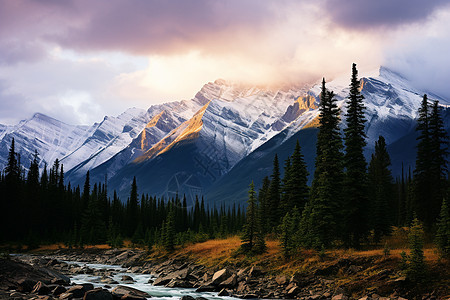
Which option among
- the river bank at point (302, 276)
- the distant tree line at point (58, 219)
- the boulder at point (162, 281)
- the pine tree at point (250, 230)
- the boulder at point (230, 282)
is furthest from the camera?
the distant tree line at point (58, 219)

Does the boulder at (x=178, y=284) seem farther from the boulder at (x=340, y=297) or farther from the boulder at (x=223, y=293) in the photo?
the boulder at (x=340, y=297)

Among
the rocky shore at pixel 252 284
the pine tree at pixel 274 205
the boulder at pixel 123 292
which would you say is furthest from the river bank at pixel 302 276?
the pine tree at pixel 274 205

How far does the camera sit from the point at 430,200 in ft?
178

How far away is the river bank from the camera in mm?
34094

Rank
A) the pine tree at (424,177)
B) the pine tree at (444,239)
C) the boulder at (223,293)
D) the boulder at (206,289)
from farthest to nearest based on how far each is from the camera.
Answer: the pine tree at (424,177) → the boulder at (206,289) → the boulder at (223,293) → the pine tree at (444,239)

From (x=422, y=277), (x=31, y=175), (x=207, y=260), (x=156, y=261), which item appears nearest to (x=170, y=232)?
(x=156, y=261)

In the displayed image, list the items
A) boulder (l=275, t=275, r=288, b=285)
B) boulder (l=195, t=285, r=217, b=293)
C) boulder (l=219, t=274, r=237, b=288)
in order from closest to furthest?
boulder (l=275, t=275, r=288, b=285)
boulder (l=219, t=274, r=237, b=288)
boulder (l=195, t=285, r=217, b=293)

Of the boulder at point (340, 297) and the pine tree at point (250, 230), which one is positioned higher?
the pine tree at point (250, 230)

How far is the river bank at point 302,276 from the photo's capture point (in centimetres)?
3409

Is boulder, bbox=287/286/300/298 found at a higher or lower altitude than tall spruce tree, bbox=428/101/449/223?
lower

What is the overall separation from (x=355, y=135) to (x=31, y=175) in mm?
92840

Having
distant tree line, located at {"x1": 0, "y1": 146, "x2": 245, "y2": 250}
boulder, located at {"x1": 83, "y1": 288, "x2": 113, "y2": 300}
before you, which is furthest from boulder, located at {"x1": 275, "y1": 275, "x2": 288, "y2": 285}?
distant tree line, located at {"x1": 0, "y1": 146, "x2": 245, "y2": 250}

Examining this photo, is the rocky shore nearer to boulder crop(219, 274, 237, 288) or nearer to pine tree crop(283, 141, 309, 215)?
boulder crop(219, 274, 237, 288)

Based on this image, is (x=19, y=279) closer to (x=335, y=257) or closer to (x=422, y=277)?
(x=335, y=257)
